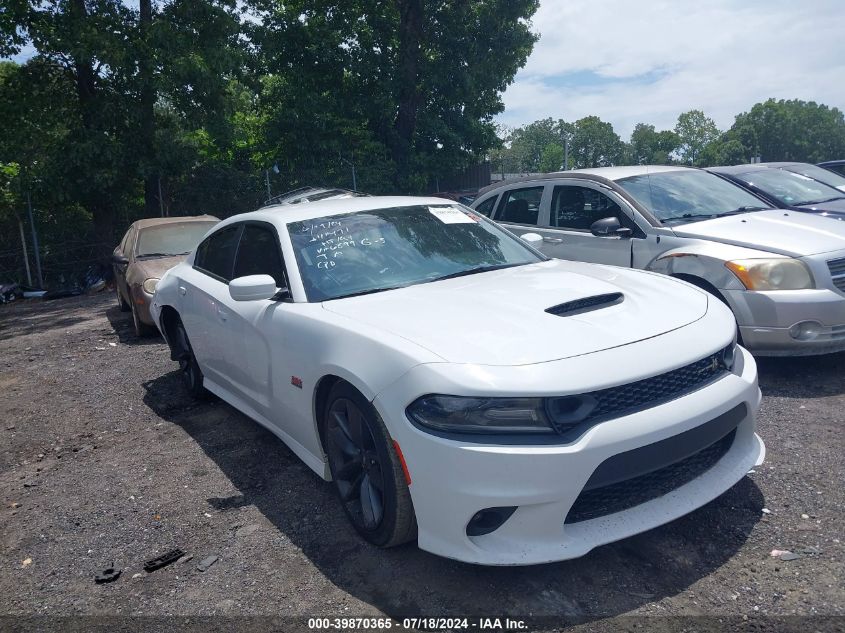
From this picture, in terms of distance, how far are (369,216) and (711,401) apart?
2301 millimetres

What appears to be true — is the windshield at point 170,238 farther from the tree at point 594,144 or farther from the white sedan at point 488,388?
the tree at point 594,144

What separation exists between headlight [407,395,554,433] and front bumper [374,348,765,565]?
7cm

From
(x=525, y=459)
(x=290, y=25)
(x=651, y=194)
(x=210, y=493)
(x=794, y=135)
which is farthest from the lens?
(x=794, y=135)

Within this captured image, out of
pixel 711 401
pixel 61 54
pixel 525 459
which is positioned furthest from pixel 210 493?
pixel 61 54

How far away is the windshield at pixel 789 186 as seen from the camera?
24.5ft

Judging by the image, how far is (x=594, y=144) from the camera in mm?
110938

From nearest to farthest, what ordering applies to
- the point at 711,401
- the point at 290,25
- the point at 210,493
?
the point at 711,401 < the point at 210,493 < the point at 290,25

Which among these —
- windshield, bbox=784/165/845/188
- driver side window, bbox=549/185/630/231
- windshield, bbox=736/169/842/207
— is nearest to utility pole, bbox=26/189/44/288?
driver side window, bbox=549/185/630/231

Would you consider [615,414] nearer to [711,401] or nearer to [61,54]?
[711,401]

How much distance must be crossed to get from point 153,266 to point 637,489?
707 cm

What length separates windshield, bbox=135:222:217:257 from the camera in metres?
8.86

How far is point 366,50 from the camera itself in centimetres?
2070

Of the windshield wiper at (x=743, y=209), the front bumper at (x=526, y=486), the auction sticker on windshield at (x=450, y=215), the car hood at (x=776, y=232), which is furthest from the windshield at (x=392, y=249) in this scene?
the windshield wiper at (x=743, y=209)

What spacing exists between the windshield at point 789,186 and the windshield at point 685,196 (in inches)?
43.0
